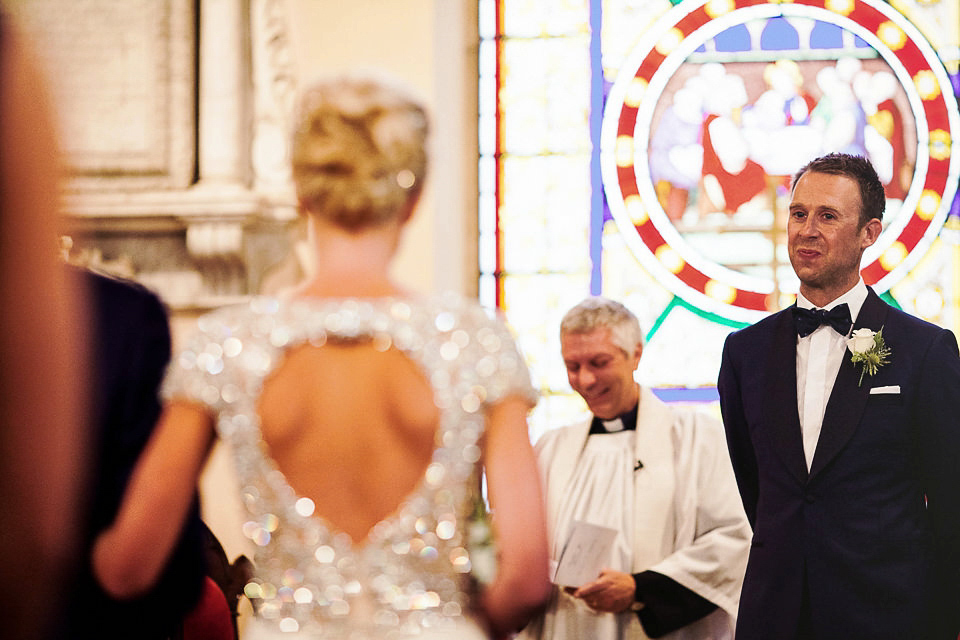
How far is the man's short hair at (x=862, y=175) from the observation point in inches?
149

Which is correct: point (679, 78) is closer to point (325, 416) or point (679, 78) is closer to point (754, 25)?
point (754, 25)

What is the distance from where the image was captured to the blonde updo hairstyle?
192 cm

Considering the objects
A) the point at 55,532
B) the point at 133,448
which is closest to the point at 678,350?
the point at 133,448

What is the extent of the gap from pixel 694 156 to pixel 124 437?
4.51 m

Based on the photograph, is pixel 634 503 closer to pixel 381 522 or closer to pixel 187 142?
pixel 381 522

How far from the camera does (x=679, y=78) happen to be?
643 centimetres

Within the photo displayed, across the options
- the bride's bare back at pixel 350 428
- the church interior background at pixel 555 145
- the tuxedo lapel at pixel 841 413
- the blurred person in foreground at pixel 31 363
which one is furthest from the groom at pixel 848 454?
the blurred person in foreground at pixel 31 363

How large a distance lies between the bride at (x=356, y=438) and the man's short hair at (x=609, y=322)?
2.25m

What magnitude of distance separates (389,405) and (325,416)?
97 mm

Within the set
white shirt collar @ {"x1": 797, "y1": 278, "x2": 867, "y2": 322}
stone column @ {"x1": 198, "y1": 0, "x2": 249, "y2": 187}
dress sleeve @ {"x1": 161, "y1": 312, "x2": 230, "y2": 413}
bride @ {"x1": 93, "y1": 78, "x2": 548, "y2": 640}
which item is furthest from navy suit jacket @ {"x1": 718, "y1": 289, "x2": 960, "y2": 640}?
stone column @ {"x1": 198, "y1": 0, "x2": 249, "y2": 187}

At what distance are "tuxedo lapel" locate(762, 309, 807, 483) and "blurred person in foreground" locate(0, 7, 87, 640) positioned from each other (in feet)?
9.39

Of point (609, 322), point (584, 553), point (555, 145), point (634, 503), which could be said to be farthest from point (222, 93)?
point (584, 553)

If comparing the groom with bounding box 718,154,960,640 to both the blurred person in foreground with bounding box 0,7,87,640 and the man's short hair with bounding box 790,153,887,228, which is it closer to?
the man's short hair with bounding box 790,153,887,228

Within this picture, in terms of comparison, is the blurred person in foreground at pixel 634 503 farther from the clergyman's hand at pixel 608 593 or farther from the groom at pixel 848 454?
the groom at pixel 848 454
